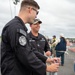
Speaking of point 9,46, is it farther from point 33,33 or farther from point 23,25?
point 33,33

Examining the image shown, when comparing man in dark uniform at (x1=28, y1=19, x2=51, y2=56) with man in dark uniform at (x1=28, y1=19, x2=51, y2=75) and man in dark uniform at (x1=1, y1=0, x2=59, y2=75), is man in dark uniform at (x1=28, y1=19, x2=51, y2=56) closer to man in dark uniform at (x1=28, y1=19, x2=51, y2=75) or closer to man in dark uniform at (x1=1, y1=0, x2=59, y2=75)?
man in dark uniform at (x1=28, y1=19, x2=51, y2=75)

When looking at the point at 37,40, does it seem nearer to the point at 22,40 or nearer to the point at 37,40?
the point at 37,40

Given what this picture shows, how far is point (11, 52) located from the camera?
362 cm

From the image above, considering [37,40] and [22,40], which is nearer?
[22,40]

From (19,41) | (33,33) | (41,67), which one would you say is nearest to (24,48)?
(19,41)

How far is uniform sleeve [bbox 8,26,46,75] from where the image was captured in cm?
349

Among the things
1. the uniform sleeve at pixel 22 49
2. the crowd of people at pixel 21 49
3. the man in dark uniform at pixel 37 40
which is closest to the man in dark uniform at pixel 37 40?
the man in dark uniform at pixel 37 40

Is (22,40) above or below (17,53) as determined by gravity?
above

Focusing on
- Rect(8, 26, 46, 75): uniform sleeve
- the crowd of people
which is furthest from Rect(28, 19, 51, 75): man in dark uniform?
Rect(8, 26, 46, 75): uniform sleeve

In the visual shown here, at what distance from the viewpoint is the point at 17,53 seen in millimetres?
3531

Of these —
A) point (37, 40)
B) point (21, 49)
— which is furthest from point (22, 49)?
point (37, 40)

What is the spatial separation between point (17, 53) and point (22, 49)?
0.27 ft

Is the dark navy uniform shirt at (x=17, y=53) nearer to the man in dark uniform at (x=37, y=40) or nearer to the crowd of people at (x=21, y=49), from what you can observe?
the crowd of people at (x=21, y=49)

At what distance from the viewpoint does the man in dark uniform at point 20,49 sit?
3.51 metres
